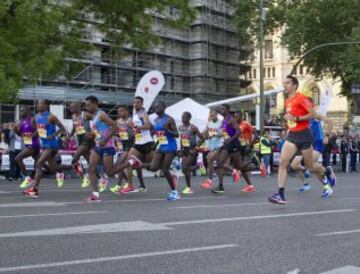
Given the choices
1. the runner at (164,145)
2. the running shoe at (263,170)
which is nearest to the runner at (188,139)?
the runner at (164,145)

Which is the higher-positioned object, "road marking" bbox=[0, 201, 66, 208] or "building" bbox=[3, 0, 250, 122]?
"building" bbox=[3, 0, 250, 122]

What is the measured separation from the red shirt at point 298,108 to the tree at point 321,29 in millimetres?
36393

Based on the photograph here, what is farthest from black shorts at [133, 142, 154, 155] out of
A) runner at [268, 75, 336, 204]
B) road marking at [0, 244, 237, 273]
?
road marking at [0, 244, 237, 273]

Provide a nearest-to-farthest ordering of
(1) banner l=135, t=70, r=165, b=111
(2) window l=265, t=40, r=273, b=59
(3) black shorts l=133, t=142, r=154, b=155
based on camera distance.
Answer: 1. (3) black shorts l=133, t=142, r=154, b=155
2. (1) banner l=135, t=70, r=165, b=111
3. (2) window l=265, t=40, r=273, b=59

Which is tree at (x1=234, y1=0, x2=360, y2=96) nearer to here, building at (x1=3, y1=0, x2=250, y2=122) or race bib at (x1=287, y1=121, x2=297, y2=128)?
building at (x1=3, y1=0, x2=250, y2=122)

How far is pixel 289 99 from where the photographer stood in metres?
11.0

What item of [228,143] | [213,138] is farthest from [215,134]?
[228,143]

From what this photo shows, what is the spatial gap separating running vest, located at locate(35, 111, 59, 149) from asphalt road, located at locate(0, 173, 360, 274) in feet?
5.08

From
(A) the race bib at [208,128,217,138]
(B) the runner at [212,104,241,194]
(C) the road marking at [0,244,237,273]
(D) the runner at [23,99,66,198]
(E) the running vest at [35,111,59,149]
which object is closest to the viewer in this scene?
(C) the road marking at [0,244,237,273]

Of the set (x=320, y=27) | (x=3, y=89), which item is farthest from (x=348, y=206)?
(x=320, y=27)

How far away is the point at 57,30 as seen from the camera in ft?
79.1

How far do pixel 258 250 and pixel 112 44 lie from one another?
22296mm

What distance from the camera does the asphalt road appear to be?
5.57m

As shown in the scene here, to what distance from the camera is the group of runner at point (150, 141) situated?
35.7ft
